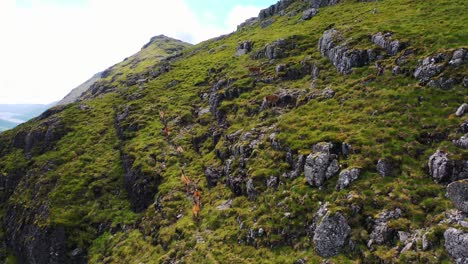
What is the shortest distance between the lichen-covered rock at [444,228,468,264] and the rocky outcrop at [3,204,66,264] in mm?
46709

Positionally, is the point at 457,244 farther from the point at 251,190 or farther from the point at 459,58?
the point at 459,58

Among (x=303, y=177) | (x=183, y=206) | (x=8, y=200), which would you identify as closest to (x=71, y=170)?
(x=8, y=200)

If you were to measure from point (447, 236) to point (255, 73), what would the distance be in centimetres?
5236

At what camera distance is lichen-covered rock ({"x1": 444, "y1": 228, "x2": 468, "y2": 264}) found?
69.4ft

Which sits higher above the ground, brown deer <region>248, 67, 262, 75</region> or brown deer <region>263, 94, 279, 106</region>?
brown deer <region>248, 67, 262, 75</region>

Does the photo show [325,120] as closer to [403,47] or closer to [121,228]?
[403,47]

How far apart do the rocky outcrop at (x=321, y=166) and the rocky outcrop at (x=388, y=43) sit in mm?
22781

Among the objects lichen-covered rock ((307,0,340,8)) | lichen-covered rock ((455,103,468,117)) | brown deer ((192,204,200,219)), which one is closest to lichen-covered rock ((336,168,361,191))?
lichen-covered rock ((455,103,468,117))

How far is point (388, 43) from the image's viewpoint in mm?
51156

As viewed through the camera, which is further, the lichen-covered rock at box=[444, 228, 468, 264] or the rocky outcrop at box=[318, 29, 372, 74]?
the rocky outcrop at box=[318, 29, 372, 74]

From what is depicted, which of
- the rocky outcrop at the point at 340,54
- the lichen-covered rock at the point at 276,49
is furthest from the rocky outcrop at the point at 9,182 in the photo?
the rocky outcrop at the point at 340,54

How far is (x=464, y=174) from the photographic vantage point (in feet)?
87.9

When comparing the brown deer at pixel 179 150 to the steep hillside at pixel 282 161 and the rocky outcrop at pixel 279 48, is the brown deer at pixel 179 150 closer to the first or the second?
the steep hillside at pixel 282 161

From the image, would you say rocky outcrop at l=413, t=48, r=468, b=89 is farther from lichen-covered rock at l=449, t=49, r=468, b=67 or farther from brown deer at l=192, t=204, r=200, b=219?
brown deer at l=192, t=204, r=200, b=219
